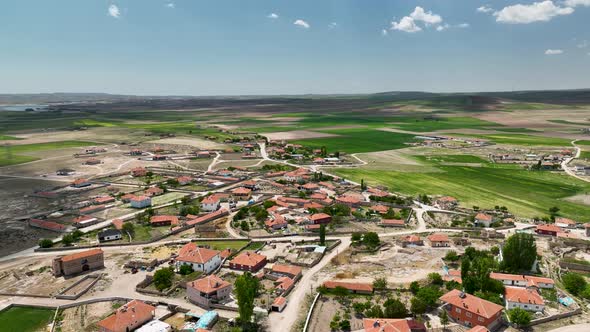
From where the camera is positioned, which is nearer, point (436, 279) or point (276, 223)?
point (436, 279)

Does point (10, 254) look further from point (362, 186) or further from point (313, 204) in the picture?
point (362, 186)

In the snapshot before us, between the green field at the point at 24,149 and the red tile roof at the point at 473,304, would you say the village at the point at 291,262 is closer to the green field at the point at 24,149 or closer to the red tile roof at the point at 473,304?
the red tile roof at the point at 473,304

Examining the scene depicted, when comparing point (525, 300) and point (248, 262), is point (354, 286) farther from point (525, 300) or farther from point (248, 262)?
point (525, 300)

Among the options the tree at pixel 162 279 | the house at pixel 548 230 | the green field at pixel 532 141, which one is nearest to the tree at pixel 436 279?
the house at pixel 548 230

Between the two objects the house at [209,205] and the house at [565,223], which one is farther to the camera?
the house at [209,205]

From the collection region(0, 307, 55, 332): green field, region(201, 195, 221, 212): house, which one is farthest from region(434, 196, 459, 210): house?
region(0, 307, 55, 332): green field

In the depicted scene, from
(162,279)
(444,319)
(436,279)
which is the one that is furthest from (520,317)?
(162,279)

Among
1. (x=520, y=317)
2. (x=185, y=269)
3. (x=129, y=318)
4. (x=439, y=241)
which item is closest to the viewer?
(x=129, y=318)
